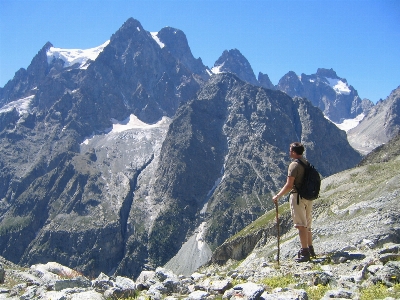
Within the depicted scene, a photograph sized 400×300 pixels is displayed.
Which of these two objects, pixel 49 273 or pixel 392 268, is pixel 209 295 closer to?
pixel 392 268

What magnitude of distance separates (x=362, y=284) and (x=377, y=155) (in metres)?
90.4

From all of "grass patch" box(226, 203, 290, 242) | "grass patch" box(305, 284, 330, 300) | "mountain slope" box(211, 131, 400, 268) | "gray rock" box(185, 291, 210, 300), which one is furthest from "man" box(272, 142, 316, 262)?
"grass patch" box(226, 203, 290, 242)

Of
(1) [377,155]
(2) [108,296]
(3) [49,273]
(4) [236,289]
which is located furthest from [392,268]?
(1) [377,155]

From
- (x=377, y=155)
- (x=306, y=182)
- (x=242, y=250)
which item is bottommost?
(x=242, y=250)

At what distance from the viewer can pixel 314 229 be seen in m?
35.6

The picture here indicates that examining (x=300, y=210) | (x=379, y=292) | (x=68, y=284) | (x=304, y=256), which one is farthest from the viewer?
(x=304, y=256)

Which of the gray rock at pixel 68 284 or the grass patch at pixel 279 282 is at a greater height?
the gray rock at pixel 68 284

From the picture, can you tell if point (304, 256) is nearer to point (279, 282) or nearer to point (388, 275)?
point (279, 282)

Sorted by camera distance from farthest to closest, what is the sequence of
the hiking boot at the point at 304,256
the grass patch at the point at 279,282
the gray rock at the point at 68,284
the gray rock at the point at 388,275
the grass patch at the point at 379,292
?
the hiking boot at the point at 304,256 < the gray rock at the point at 68,284 < the grass patch at the point at 279,282 < the gray rock at the point at 388,275 < the grass patch at the point at 379,292

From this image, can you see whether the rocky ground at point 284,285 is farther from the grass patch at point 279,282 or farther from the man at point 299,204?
the man at point 299,204

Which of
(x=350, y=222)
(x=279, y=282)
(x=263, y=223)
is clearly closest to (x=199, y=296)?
(x=279, y=282)

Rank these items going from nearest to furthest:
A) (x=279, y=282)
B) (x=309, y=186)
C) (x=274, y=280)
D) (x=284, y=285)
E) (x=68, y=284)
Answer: (x=284, y=285) → (x=279, y=282) → (x=274, y=280) → (x=68, y=284) → (x=309, y=186)

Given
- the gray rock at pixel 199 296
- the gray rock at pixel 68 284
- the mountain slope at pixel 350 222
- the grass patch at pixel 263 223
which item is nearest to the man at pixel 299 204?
the mountain slope at pixel 350 222

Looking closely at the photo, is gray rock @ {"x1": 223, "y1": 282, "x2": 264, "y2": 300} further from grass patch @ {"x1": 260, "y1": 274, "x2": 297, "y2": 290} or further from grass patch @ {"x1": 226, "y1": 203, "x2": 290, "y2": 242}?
grass patch @ {"x1": 226, "y1": 203, "x2": 290, "y2": 242}
